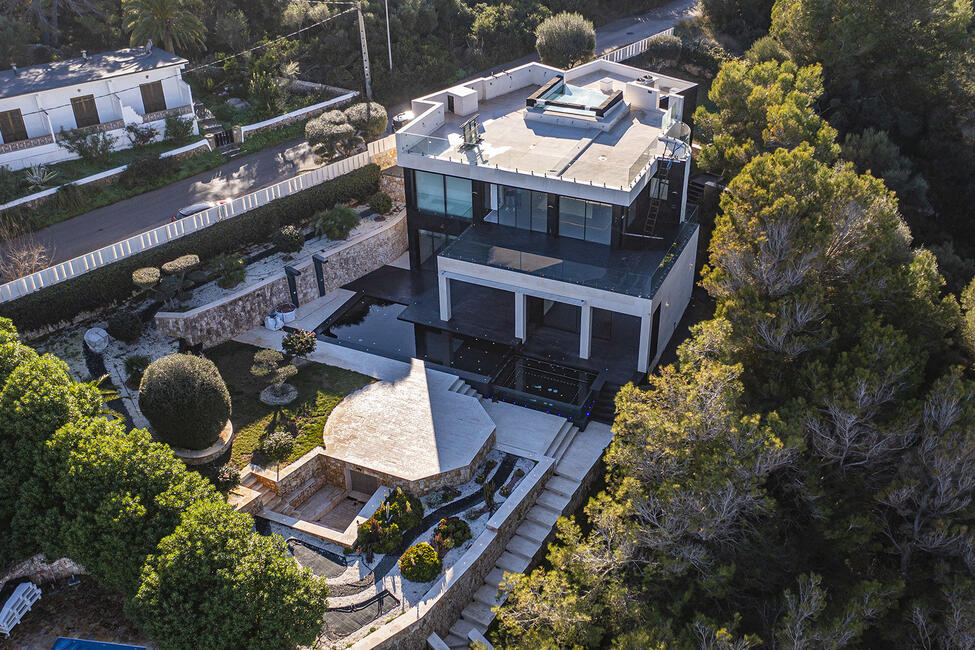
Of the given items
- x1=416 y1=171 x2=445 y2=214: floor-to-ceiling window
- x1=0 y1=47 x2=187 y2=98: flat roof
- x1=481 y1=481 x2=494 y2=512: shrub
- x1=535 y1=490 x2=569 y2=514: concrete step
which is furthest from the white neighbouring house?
x1=535 y1=490 x2=569 y2=514: concrete step

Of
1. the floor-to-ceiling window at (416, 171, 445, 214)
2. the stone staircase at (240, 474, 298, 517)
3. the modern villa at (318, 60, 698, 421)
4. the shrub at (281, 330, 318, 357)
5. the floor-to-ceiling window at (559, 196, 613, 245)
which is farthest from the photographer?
the floor-to-ceiling window at (416, 171, 445, 214)

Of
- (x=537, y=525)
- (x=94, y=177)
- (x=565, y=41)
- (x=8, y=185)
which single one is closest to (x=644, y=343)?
(x=537, y=525)

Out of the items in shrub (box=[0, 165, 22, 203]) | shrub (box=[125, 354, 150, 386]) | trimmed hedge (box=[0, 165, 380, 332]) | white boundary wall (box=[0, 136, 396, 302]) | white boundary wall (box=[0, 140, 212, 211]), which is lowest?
shrub (box=[125, 354, 150, 386])

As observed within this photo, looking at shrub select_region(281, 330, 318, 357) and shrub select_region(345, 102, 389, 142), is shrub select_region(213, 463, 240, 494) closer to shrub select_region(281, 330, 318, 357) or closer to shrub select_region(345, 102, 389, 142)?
shrub select_region(281, 330, 318, 357)

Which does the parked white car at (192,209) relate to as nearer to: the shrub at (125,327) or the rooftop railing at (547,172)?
the shrub at (125,327)

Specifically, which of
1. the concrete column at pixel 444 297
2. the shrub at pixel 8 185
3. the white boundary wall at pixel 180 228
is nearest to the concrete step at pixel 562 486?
the concrete column at pixel 444 297

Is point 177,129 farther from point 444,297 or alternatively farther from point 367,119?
point 444,297
